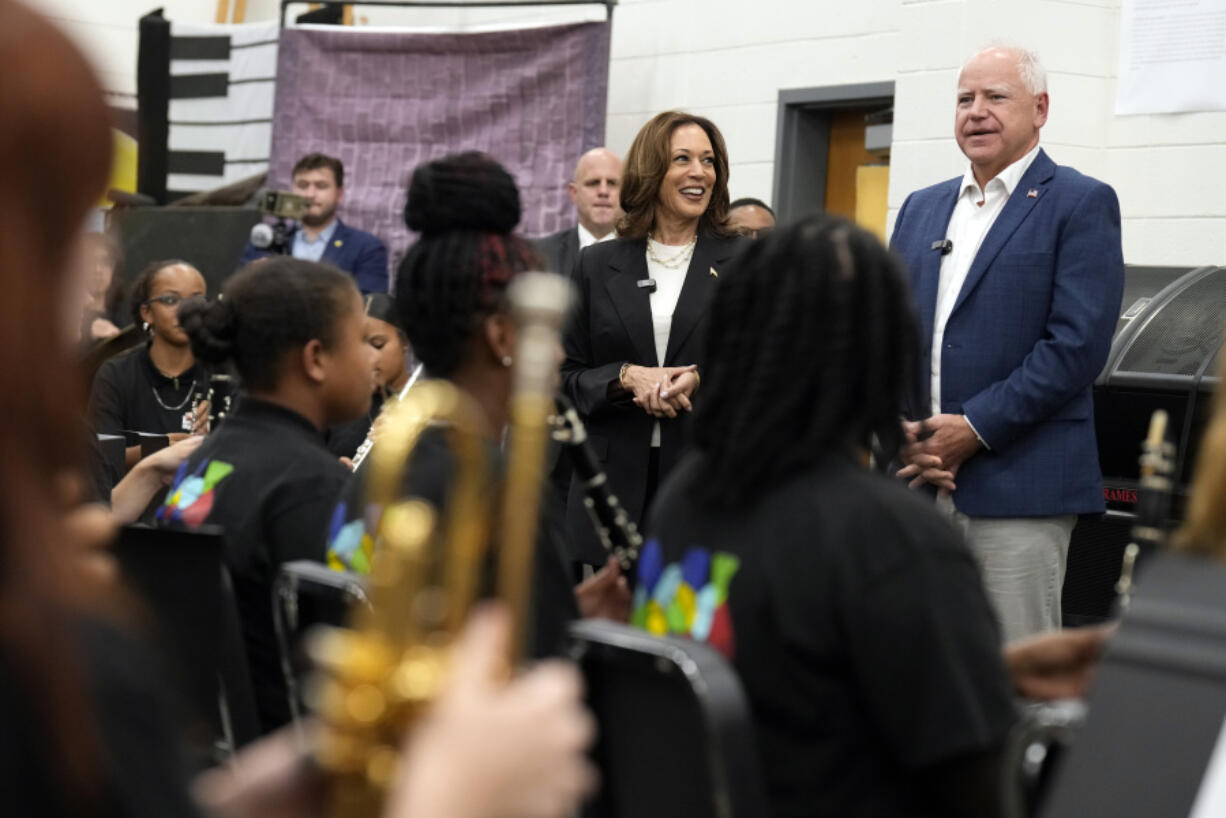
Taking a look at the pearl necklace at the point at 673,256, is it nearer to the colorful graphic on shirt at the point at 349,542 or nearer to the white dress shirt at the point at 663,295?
the white dress shirt at the point at 663,295

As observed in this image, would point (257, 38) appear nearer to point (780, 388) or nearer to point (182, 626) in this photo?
point (182, 626)

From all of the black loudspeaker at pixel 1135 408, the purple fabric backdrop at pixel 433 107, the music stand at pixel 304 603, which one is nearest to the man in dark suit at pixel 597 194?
the purple fabric backdrop at pixel 433 107

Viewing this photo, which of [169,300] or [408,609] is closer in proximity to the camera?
[408,609]

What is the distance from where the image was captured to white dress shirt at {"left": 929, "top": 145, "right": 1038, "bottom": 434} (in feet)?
10.5

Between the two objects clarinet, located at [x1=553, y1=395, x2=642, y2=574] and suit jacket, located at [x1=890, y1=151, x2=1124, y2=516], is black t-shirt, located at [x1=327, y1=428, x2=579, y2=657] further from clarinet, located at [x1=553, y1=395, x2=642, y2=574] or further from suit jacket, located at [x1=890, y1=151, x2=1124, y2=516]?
suit jacket, located at [x1=890, y1=151, x2=1124, y2=516]

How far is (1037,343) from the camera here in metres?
3.09

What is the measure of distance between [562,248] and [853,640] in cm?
377

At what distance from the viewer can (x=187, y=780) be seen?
76cm

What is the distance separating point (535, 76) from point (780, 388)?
18.5 ft

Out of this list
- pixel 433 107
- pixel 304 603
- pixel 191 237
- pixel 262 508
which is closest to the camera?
pixel 304 603

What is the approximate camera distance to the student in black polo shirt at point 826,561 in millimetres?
1366

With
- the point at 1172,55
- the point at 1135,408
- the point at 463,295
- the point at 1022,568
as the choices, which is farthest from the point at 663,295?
the point at 1172,55

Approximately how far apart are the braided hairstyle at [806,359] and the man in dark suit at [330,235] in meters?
5.07

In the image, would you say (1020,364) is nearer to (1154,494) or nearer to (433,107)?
(1154,494)
